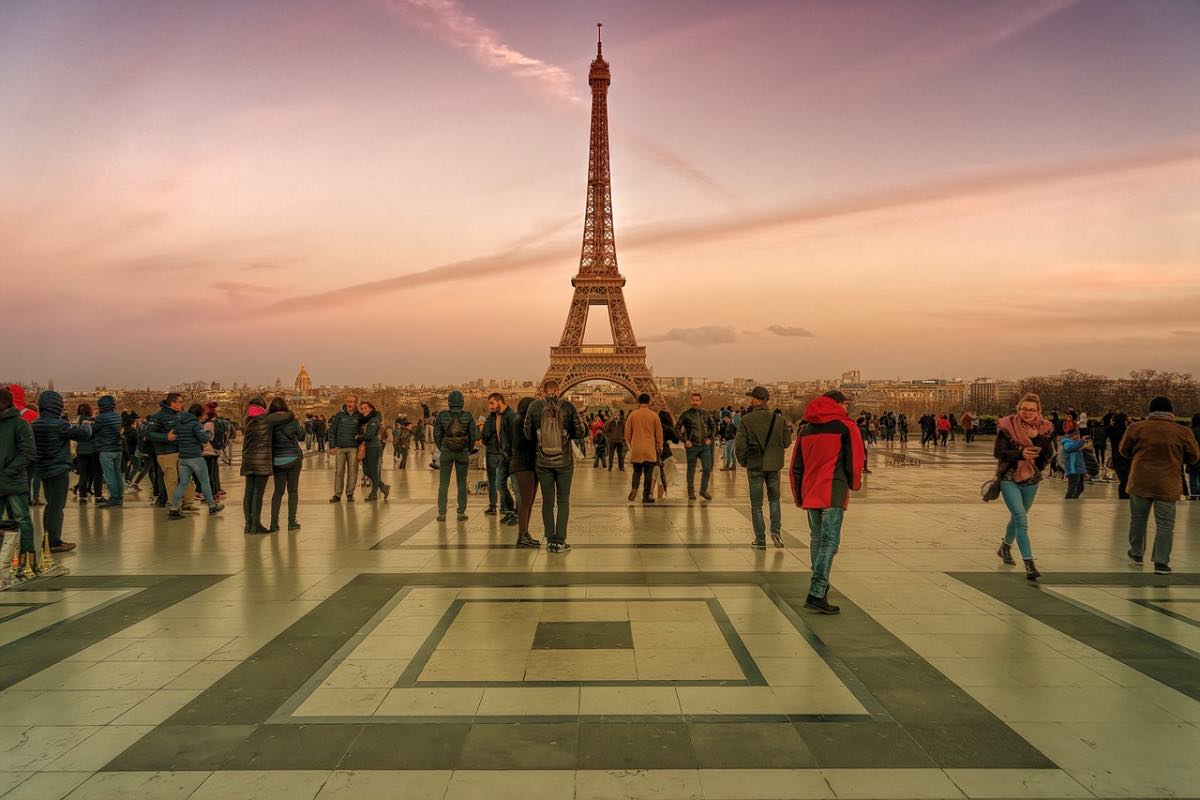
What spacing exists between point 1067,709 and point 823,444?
7.39 ft

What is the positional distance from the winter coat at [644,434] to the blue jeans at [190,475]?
19.7 feet

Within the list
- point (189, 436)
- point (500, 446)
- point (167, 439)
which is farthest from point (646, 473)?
point (167, 439)

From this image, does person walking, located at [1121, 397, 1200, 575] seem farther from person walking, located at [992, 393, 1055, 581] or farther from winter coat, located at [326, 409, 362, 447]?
winter coat, located at [326, 409, 362, 447]

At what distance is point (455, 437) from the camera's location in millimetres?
9430

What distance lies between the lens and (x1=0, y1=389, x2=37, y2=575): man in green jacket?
660 cm

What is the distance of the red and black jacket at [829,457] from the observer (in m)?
5.43

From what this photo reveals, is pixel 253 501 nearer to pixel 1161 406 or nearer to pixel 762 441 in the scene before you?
pixel 762 441

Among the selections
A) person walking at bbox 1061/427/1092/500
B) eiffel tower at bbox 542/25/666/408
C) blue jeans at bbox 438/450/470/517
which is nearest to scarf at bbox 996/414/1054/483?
person walking at bbox 1061/427/1092/500

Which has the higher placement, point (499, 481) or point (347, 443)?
point (347, 443)

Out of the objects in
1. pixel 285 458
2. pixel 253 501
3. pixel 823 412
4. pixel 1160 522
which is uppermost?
pixel 823 412

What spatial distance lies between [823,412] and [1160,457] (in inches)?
150

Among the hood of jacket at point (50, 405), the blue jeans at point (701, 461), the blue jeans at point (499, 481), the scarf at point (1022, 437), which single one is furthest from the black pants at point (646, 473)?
the hood of jacket at point (50, 405)

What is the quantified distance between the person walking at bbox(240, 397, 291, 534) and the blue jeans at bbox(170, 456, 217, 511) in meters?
1.66

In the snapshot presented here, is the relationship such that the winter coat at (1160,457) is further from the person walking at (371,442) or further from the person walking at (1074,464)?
the person walking at (371,442)
